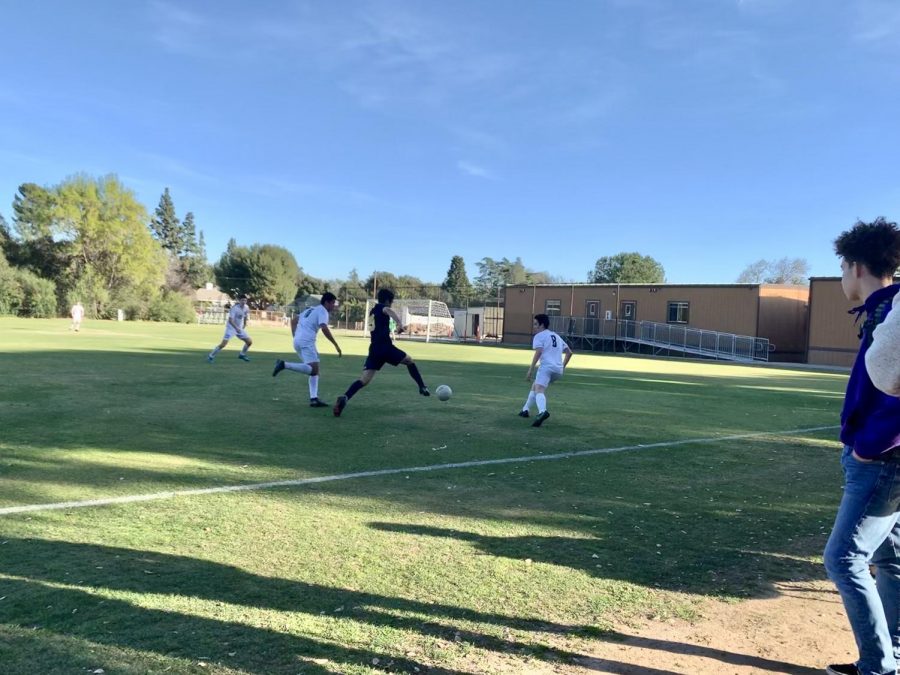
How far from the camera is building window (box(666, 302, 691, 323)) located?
44.2 meters

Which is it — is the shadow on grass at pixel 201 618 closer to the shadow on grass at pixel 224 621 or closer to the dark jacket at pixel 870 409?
the shadow on grass at pixel 224 621

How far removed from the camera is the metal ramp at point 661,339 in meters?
39.1

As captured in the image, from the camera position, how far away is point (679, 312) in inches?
1761

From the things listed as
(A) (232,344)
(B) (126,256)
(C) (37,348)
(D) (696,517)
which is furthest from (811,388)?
(B) (126,256)

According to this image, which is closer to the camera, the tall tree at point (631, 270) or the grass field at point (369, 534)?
the grass field at point (369, 534)

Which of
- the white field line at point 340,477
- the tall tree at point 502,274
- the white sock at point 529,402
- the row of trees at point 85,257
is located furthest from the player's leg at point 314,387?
the tall tree at point 502,274

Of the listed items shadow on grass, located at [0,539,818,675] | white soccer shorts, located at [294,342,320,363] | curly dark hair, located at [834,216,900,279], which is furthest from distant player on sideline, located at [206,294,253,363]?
curly dark hair, located at [834,216,900,279]

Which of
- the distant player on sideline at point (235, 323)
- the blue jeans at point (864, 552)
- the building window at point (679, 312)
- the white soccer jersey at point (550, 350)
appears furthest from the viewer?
the building window at point (679, 312)

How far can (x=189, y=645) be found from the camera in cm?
291

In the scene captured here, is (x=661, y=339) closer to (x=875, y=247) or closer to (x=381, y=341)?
(x=381, y=341)

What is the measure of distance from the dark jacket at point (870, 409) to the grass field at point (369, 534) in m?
1.52

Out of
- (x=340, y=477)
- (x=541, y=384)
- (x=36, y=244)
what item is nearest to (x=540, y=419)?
(x=541, y=384)

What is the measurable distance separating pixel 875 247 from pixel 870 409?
763 millimetres

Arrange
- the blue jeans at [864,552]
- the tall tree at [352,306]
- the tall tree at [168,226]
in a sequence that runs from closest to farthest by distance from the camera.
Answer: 1. the blue jeans at [864,552]
2. the tall tree at [352,306]
3. the tall tree at [168,226]
